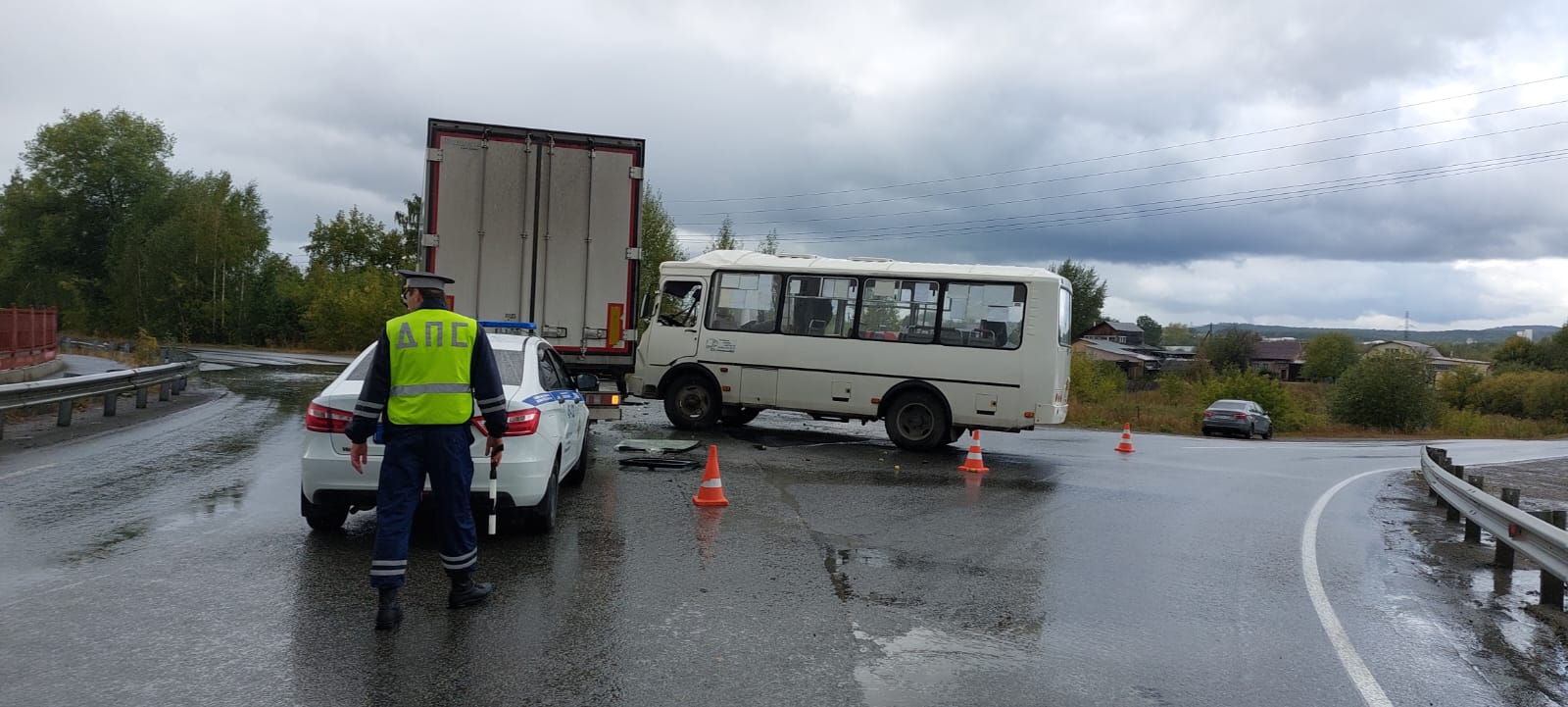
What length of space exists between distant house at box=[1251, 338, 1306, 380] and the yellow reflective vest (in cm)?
12118

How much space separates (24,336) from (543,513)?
76.0 feet

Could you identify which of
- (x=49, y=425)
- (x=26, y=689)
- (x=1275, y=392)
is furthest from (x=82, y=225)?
(x=26, y=689)

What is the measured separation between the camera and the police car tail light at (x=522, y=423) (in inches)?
288

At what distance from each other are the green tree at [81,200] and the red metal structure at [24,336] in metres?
44.9

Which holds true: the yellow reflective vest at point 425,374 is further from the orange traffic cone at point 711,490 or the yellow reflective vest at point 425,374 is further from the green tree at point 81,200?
the green tree at point 81,200

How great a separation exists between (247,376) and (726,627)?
25.0m

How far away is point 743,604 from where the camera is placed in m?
6.12

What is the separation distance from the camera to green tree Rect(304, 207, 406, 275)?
247 feet

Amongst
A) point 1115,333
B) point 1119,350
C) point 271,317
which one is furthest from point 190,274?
point 1115,333

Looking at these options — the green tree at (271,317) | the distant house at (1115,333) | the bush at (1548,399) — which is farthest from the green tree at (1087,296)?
the green tree at (271,317)

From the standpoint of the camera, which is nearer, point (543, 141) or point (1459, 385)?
point (543, 141)

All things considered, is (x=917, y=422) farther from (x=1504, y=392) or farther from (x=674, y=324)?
(x=1504, y=392)

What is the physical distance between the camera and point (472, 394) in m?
5.77

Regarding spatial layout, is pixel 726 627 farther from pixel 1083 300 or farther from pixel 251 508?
pixel 1083 300
